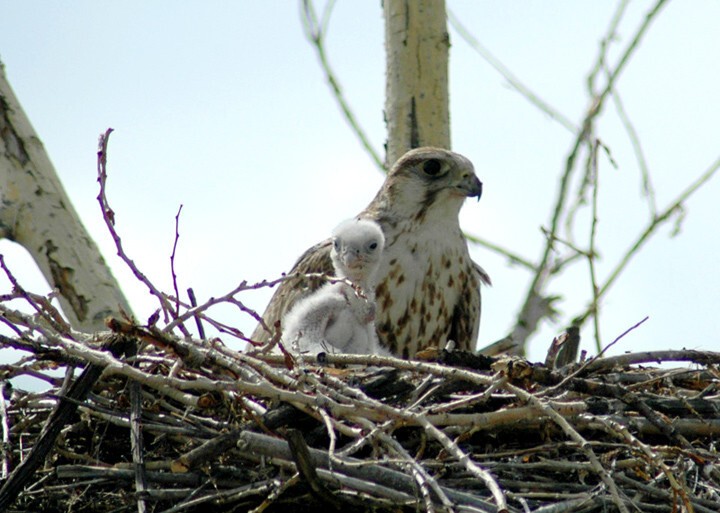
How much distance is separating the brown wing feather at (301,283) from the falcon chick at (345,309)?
0.23m

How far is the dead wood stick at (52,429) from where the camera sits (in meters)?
4.01

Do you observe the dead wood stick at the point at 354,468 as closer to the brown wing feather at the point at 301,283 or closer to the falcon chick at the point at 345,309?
the falcon chick at the point at 345,309

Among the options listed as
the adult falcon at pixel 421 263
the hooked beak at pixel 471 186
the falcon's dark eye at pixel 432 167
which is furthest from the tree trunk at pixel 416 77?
the hooked beak at pixel 471 186

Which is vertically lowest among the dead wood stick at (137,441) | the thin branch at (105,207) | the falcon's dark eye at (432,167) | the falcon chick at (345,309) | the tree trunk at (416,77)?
the dead wood stick at (137,441)

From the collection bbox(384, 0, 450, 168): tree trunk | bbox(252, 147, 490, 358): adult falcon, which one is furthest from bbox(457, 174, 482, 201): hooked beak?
bbox(384, 0, 450, 168): tree trunk

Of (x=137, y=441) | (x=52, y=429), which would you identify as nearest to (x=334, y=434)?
(x=137, y=441)

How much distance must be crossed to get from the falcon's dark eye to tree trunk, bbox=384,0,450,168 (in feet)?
1.59

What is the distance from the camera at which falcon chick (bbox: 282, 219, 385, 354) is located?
5.56m

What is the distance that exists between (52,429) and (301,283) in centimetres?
242

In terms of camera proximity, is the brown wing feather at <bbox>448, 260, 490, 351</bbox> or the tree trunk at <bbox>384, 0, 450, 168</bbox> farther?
the tree trunk at <bbox>384, 0, 450, 168</bbox>

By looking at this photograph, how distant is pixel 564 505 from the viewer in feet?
13.1

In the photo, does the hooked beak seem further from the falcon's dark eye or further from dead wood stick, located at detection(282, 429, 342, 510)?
dead wood stick, located at detection(282, 429, 342, 510)

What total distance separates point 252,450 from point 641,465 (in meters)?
1.20

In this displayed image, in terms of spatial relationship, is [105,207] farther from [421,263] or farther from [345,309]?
[421,263]
